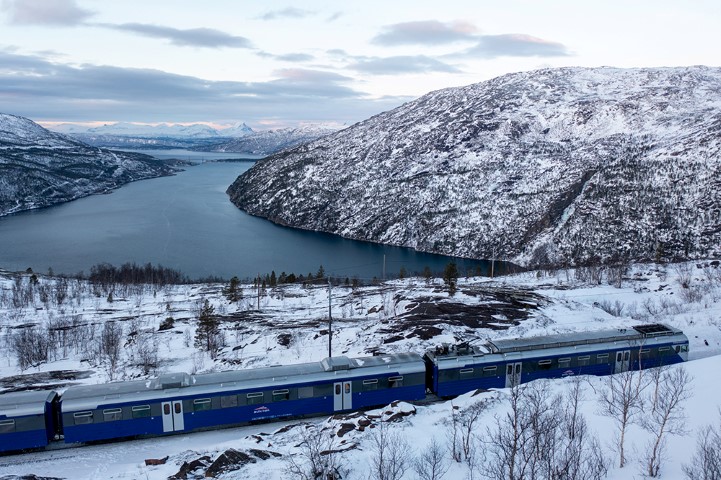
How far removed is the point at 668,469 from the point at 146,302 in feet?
232

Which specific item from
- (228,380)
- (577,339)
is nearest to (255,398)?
(228,380)

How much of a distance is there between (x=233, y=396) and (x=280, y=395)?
8.64ft

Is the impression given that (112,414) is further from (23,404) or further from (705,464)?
(705,464)

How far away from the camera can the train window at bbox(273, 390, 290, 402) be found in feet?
96.5

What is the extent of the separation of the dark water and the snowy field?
28999 millimetres

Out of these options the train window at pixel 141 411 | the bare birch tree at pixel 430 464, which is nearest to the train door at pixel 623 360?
the bare birch tree at pixel 430 464

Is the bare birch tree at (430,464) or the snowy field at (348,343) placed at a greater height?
the bare birch tree at (430,464)

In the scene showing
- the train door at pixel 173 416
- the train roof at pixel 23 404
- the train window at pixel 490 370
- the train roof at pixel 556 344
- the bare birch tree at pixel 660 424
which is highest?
the bare birch tree at pixel 660 424

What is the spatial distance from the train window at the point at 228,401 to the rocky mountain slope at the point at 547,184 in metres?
106

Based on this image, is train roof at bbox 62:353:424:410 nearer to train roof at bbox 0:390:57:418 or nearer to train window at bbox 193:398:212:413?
train window at bbox 193:398:212:413

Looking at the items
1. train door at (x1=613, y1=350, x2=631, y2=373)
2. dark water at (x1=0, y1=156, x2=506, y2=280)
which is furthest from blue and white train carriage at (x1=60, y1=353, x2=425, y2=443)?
dark water at (x1=0, y1=156, x2=506, y2=280)

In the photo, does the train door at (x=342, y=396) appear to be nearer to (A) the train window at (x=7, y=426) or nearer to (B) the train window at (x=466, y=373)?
(B) the train window at (x=466, y=373)

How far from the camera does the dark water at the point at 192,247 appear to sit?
11612 centimetres

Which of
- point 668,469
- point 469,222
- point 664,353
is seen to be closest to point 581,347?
point 664,353
